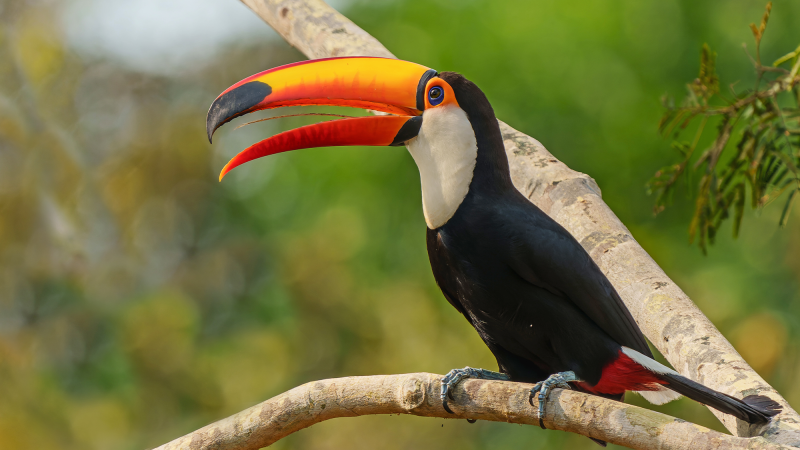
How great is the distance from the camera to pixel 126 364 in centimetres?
829

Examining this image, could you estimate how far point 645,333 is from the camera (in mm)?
1727

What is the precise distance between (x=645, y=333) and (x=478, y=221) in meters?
0.58

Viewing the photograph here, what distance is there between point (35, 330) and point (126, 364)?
1.23m

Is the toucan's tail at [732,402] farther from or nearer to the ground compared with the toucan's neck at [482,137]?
nearer to the ground

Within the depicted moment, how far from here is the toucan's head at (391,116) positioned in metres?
1.56

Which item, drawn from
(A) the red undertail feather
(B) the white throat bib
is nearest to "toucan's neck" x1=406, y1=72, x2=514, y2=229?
(B) the white throat bib

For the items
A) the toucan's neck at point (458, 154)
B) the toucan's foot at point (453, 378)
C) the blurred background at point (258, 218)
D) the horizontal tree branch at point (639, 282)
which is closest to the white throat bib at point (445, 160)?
the toucan's neck at point (458, 154)

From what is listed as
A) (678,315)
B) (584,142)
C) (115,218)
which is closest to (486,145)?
(678,315)

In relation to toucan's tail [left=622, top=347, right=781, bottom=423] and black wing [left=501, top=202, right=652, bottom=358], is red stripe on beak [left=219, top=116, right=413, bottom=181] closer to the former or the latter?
black wing [left=501, top=202, right=652, bottom=358]

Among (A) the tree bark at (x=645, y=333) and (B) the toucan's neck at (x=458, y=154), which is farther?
(B) the toucan's neck at (x=458, y=154)

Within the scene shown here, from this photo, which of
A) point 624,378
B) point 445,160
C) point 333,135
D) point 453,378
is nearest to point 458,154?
point 445,160

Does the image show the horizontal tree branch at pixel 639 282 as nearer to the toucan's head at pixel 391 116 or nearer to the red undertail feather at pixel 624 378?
the red undertail feather at pixel 624 378

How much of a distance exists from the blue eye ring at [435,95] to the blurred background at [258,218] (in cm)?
544

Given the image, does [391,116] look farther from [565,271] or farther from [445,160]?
[565,271]
